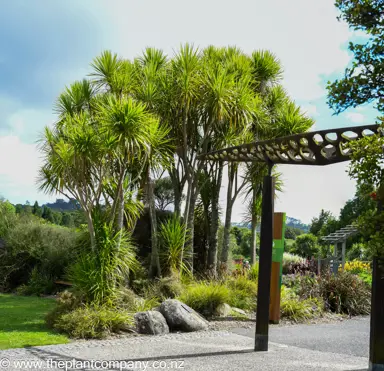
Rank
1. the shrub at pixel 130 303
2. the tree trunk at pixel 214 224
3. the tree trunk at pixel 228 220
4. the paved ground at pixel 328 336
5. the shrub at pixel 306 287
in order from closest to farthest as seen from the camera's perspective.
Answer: the paved ground at pixel 328 336 → the shrub at pixel 130 303 → the shrub at pixel 306 287 → the tree trunk at pixel 214 224 → the tree trunk at pixel 228 220

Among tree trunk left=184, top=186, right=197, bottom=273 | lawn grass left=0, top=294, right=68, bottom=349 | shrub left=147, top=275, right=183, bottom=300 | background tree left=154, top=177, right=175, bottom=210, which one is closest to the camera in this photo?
lawn grass left=0, top=294, right=68, bottom=349

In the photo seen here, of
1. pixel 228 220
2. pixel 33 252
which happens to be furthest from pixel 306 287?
pixel 33 252

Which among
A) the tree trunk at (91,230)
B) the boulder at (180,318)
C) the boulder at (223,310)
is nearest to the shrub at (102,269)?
the tree trunk at (91,230)

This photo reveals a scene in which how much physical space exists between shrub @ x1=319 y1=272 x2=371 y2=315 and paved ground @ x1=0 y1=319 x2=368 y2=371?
288 centimetres

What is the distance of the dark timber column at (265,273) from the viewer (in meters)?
7.27

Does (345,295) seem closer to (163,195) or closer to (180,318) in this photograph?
(180,318)

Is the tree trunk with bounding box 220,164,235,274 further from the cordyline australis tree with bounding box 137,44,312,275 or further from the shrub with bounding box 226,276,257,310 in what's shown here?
the shrub with bounding box 226,276,257,310

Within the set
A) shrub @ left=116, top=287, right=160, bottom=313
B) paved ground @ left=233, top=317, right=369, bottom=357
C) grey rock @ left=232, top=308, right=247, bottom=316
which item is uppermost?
shrub @ left=116, top=287, right=160, bottom=313

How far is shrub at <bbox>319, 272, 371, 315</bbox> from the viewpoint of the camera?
37.6 ft

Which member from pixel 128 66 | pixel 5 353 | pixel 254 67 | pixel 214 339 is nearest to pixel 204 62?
pixel 128 66

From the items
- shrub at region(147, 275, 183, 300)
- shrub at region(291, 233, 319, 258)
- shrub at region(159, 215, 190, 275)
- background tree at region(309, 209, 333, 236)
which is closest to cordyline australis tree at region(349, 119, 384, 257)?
shrub at region(147, 275, 183, 300)

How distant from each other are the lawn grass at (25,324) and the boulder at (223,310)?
Answer: 3.34 metres

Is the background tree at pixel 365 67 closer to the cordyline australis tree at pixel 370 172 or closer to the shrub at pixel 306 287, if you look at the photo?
the cordyline australis tree at pixel 370 172

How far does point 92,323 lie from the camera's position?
26.9ft
